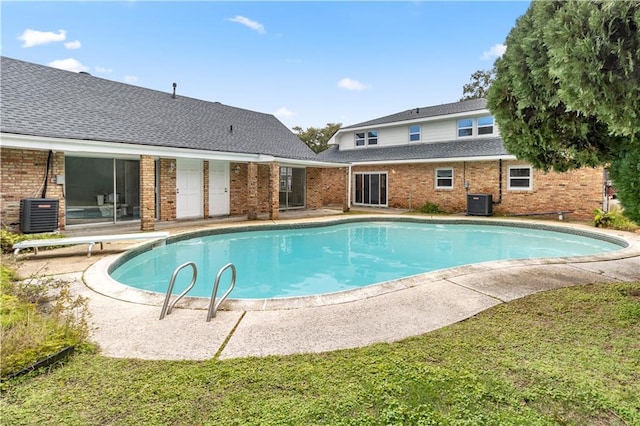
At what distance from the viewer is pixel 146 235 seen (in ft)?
29.9

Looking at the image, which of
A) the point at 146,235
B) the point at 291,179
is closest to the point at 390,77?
the point at 291,179

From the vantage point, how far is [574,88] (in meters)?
3.71

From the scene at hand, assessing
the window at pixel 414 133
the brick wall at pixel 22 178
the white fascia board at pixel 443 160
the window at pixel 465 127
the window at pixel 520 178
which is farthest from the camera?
the window at pixel 414 133

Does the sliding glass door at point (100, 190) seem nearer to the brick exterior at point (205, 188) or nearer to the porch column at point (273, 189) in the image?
the brick exterior at point (205, 188)

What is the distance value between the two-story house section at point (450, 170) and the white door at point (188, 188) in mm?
7766

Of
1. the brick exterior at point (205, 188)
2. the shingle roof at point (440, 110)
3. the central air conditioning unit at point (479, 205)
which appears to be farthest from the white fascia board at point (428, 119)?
the brick exterior at point (205, 188)

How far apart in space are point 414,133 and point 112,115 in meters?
16.0

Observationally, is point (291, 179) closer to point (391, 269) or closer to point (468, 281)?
point (391, 269)

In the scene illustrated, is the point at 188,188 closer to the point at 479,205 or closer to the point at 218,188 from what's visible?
the point at 218,188

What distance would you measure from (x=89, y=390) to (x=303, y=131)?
135 feet

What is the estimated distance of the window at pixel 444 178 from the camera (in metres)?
18.3

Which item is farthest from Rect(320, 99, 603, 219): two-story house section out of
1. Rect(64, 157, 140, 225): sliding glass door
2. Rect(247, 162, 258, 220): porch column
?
Rect(64, 157, 140, 225): sliding glass door

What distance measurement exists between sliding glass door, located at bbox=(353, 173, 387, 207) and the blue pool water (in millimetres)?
6595

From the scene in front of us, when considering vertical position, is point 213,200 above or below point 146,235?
above
